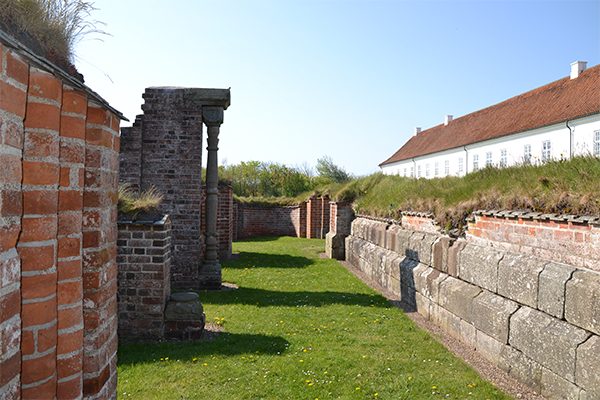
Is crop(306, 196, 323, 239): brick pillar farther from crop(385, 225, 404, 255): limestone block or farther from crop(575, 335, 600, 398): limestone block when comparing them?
crop(575, 335, 600, 398): limestone block

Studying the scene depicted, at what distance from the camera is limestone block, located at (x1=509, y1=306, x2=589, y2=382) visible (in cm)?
395

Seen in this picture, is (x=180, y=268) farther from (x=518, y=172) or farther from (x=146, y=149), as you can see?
(x=518, y=172)

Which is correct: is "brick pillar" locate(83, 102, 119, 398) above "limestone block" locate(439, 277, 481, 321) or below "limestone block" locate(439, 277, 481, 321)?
above

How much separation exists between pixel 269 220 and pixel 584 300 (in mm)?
20569

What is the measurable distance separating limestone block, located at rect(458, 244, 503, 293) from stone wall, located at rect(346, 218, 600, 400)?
0.04ft

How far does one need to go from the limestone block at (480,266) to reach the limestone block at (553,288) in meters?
0.87

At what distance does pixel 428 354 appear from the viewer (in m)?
5.53

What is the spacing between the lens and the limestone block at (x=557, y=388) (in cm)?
390

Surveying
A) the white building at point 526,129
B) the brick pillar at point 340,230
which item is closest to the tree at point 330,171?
the white building at point 526,129

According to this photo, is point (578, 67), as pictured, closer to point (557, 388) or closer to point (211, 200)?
point (211, 200)

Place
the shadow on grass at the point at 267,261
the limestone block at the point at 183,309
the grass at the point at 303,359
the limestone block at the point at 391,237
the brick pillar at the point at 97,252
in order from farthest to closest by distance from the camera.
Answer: the shadow on grass at the point at 267,261, the limestone block at the point at 391,237, the limestone block at the point at 183,309, the grass at the point at 303,359, the brick pillar at the point at 97,252

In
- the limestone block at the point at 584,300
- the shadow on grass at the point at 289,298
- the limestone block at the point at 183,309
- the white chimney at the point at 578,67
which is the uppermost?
the white chimney at the point at 578,67

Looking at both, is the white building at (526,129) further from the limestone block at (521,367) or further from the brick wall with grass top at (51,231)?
the brick wall with grass top at (51,231)

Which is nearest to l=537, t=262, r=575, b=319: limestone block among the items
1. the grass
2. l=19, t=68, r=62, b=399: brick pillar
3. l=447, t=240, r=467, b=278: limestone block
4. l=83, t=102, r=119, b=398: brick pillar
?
the grass
